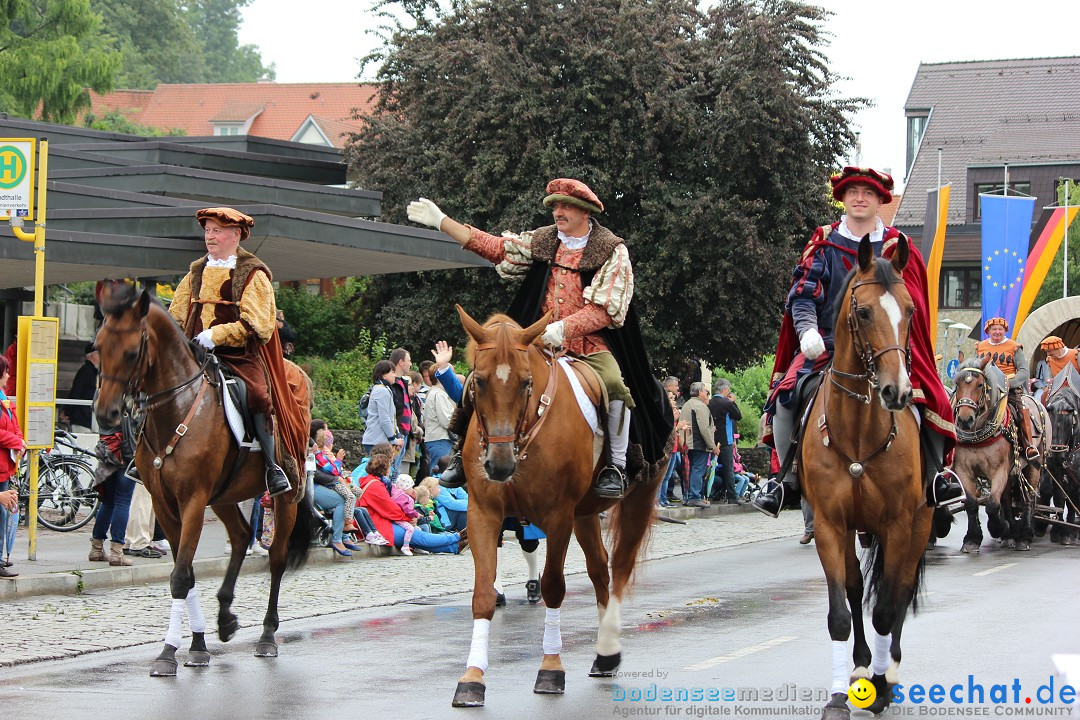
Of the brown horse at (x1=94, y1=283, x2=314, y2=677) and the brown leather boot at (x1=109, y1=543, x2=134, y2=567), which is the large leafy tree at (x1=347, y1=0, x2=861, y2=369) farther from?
the brown horse at (x1=94, y1=283, x2=314, y2=677)

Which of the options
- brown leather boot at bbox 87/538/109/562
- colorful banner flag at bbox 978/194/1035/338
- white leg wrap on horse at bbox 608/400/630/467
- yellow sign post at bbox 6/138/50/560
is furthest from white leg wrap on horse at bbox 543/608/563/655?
colorful banner flag at bbox 978/194/1035/338

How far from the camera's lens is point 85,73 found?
43.3m

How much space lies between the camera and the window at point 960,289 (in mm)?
62000

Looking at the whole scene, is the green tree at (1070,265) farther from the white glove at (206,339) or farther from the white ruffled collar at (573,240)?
the white glove at (206,339)

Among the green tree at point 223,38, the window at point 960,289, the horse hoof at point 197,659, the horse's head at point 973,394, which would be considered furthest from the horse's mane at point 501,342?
the green tree at point 223,38

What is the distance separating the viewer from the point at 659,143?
32.4m

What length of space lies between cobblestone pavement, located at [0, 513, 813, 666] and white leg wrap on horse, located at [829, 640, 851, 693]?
249 centimetres

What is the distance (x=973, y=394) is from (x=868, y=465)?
34.7 feet

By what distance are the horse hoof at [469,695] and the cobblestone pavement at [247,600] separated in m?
2.48

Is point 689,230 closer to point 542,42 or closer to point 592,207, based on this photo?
point 542,42

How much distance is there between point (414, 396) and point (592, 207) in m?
11.5

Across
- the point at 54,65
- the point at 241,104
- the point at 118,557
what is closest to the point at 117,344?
the point at 118,557

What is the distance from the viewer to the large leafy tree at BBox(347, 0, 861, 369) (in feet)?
103

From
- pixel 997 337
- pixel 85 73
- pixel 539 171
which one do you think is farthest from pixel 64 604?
pixel 85 73
